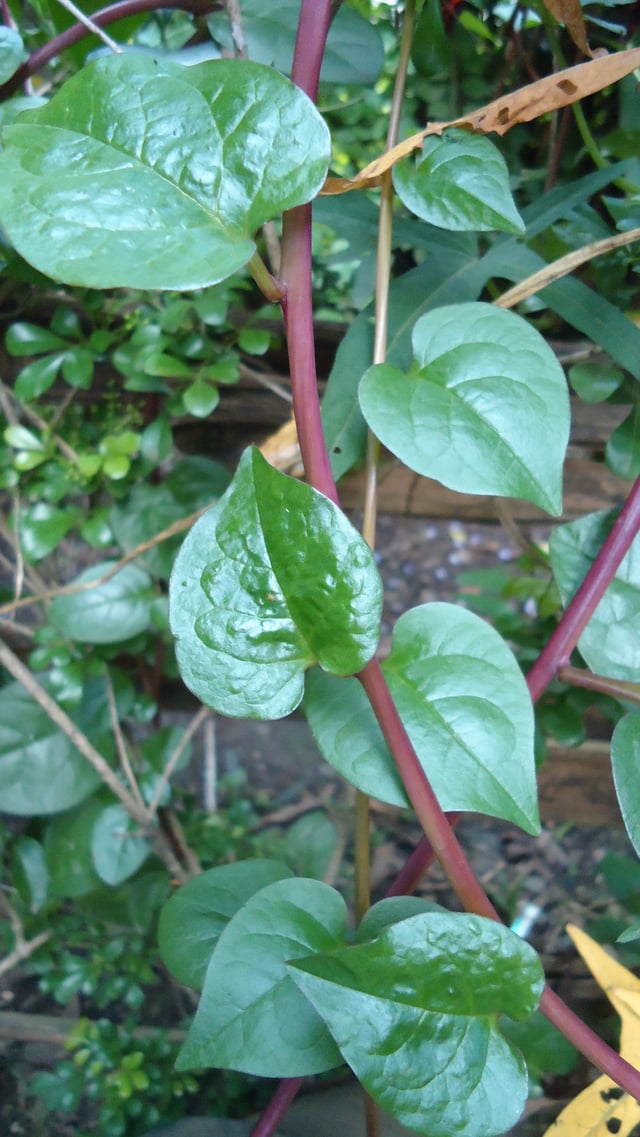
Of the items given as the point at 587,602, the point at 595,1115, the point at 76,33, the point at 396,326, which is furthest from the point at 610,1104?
the point at 76,33

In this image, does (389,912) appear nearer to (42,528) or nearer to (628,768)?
(628,768)

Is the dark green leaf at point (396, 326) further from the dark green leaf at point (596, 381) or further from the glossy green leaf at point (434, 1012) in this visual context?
the glossy green leaf at point (434, 1012)

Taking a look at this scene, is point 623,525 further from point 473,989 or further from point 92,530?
point 92,530

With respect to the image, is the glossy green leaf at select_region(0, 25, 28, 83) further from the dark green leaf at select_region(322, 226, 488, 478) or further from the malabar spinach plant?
the dark green leaf at select_region(322, 226, 488, 478)

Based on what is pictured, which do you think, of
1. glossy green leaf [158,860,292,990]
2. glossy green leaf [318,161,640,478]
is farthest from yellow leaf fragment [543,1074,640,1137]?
glossy green leaf [318,161,640,478]

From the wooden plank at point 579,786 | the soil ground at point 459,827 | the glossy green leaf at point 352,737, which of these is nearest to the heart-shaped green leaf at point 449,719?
the glossy green leaf at point 352,737

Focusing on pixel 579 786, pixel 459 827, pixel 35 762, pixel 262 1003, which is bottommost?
pixel 459 827
